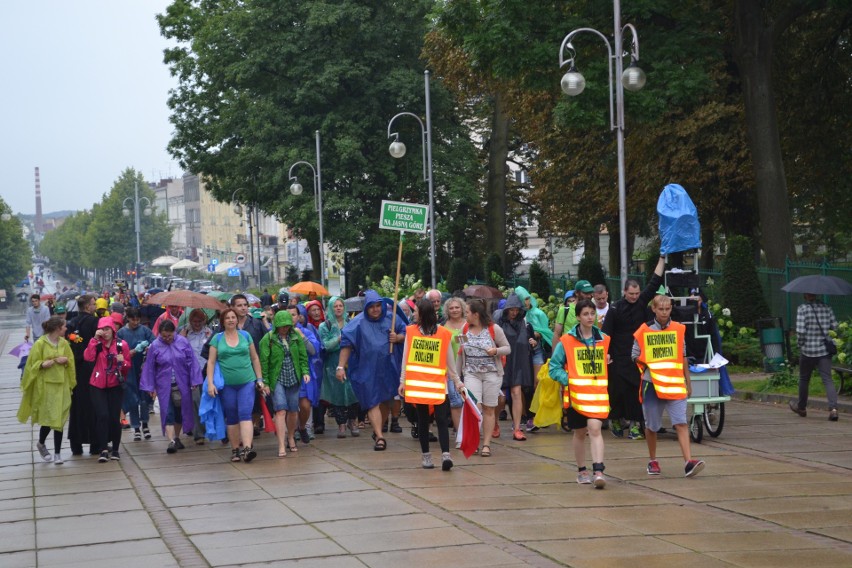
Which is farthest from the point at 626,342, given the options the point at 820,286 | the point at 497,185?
the point at 497,185

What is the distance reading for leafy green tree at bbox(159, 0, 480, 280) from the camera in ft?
156

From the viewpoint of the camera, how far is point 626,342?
1378 cm

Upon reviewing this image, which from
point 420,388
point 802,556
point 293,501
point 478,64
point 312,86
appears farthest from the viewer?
point 312,86

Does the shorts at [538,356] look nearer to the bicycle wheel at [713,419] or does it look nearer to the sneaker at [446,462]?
the bicycle wheel at [713,419]

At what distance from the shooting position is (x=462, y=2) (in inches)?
1131

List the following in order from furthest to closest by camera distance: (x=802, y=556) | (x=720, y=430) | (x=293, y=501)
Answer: (x=720, y=430) < (x=293, y=501) < (x=802, y=556)

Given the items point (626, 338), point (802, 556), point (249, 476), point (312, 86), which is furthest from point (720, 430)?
point (312, 86)

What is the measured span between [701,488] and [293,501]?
3.43 metres

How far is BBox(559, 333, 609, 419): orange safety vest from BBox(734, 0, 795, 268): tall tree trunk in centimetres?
1563

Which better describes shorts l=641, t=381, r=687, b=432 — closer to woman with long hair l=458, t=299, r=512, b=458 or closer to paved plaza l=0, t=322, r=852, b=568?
paved plaza l=0, t=322, r=852, b=568

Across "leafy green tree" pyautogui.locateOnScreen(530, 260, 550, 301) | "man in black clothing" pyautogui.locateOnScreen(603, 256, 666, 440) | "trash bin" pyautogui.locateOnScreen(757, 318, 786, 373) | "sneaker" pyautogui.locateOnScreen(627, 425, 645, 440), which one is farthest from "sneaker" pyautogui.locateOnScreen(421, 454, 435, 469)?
"leafy green tree" pyautogui.locateOnScreen(530, 260, 550, 301)

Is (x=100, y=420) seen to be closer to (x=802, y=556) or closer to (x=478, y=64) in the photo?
(x=802, y=556)

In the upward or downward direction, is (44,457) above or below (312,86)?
below

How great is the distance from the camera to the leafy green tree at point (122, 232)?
14625 centimetres
